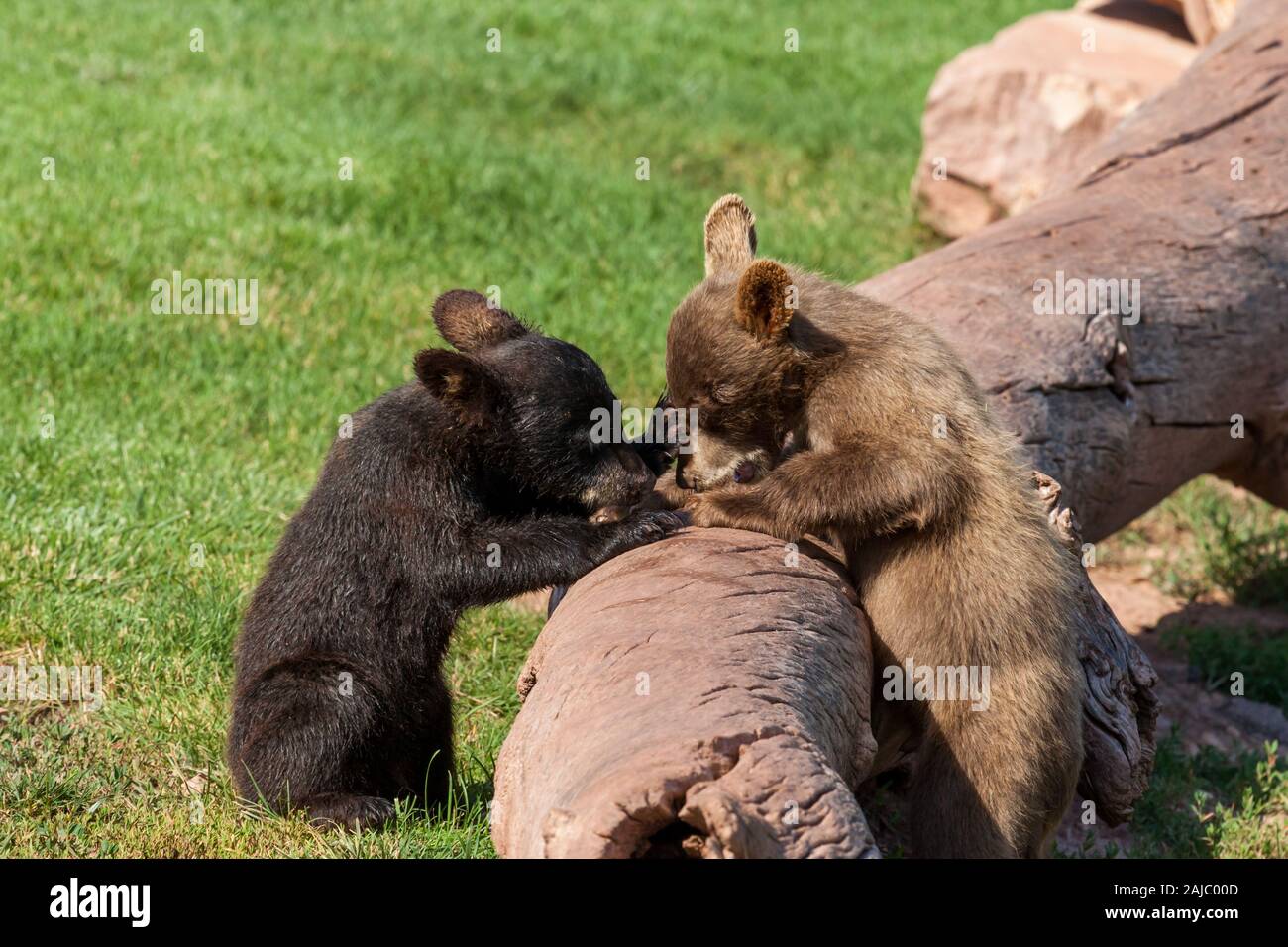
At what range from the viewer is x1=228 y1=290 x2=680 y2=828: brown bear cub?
485 centimetres

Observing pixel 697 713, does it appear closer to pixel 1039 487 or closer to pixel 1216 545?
pixel 1039 487

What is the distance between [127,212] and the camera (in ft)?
30.9

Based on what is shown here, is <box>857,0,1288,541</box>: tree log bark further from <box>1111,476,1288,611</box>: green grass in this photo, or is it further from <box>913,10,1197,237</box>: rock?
<box>913,10,1197,237</box>: rock

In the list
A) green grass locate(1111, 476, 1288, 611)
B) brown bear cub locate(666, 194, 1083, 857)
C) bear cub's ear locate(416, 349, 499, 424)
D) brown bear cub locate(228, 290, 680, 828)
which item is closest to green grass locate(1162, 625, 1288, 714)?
green grass locate(1111, 476, 1288, 611)

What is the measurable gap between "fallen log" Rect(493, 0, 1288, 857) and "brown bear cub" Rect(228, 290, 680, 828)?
0.40 meters

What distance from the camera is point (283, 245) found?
9.46 m

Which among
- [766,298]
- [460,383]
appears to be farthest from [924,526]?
[460,383]

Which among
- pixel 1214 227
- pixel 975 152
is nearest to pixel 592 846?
pixel 1214 227

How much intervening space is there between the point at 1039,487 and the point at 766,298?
1.32 meters

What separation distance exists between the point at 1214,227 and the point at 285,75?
7.95m

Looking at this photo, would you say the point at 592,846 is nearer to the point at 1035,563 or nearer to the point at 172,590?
the point at 1035,563

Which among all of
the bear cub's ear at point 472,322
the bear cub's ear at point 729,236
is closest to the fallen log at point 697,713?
the bear cub's ear at point 472,322

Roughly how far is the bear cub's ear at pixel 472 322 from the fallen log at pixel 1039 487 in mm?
1252

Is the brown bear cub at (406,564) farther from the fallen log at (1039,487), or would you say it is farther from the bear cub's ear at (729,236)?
the bear cub's ear at (729,236)
